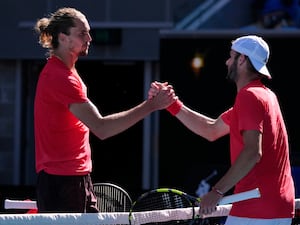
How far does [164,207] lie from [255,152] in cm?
102

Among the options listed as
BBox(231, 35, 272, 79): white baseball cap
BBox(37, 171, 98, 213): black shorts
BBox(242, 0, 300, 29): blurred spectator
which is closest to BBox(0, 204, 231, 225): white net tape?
BBox(37, 171, 98, 213): black shorts

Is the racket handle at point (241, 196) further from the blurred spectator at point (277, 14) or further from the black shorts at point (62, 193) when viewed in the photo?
the blurred spectator at point (277, 14)

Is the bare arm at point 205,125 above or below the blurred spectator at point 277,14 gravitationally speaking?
below

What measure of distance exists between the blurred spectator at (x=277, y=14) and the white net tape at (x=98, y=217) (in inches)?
337

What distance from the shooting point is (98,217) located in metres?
4.39

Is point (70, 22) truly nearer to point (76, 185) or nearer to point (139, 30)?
point (76, 185)

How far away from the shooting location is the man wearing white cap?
13.5ft

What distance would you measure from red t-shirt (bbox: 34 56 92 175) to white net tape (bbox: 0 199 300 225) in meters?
0.38

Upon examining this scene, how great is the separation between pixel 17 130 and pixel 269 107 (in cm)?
1070

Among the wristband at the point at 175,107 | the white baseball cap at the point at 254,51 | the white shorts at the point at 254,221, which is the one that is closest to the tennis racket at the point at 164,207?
the white shorts at the point at 254,221

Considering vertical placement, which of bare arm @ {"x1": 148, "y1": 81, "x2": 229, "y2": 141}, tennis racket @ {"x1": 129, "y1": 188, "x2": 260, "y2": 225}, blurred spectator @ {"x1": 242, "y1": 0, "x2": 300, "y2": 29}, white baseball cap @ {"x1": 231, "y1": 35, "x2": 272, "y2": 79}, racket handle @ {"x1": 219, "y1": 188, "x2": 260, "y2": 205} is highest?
blurred spectator @ {"x1": 242, "y1": 0, "x2": 300, "y2": 29}

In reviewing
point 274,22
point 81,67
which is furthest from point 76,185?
point 81,67

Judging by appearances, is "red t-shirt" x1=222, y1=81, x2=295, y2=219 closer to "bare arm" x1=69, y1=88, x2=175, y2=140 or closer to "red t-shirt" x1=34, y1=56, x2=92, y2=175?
"bare arm" x1=69, y1=88, x2=175, y2=140

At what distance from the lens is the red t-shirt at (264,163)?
4.20 m
